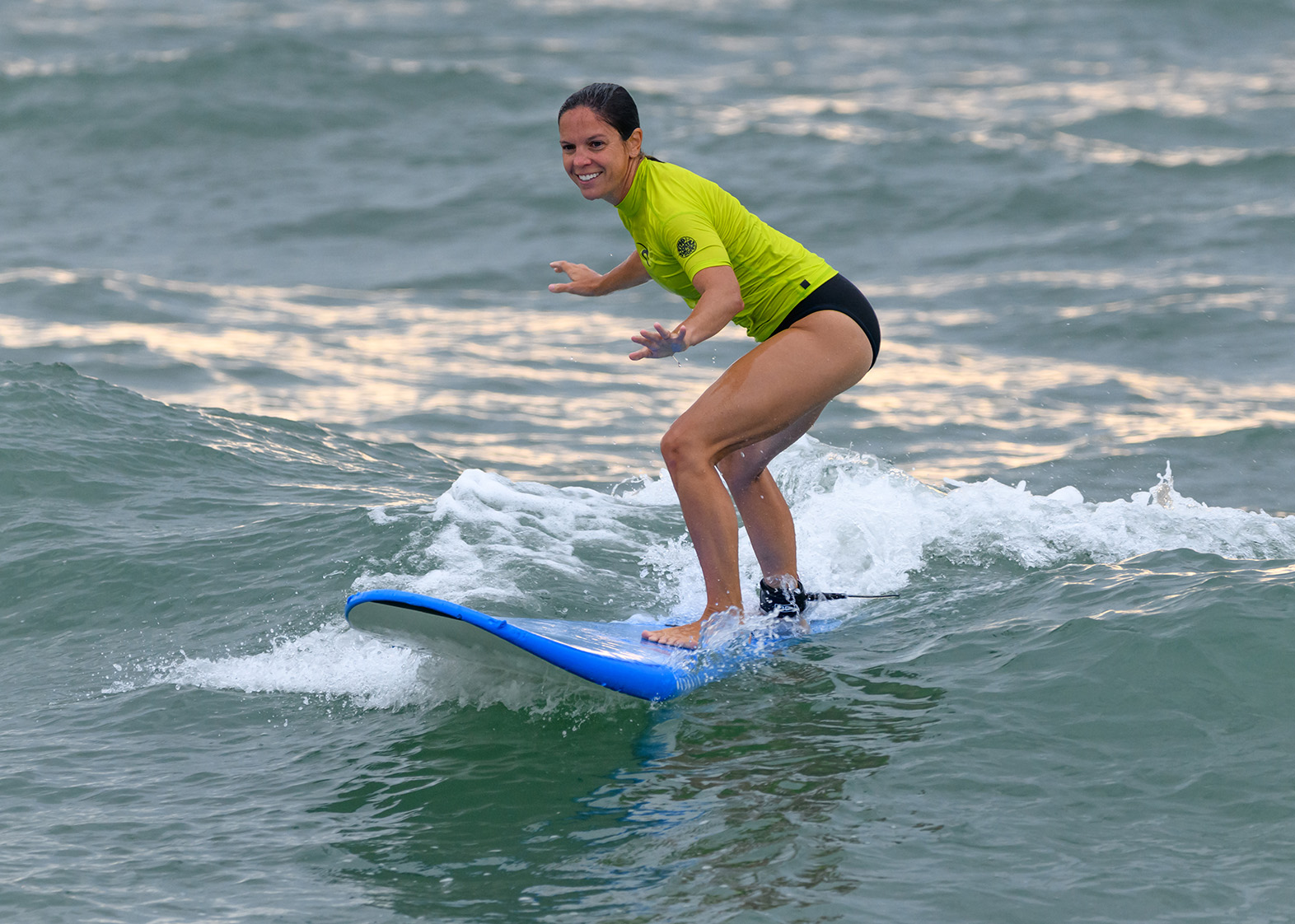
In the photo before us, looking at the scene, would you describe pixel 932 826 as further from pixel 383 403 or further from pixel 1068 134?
pixel 1068 134

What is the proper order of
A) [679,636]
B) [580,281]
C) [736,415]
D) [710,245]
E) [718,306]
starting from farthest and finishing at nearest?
[580,281] → [679,636] → [736,415] → [710,245] → [718,306]

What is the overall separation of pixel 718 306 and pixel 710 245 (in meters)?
0.30

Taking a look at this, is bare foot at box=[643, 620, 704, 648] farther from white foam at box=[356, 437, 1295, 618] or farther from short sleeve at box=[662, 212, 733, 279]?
short sleeve at box=[662, 212, 733, 279]

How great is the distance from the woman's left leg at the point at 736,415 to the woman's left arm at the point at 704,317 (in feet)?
1.13

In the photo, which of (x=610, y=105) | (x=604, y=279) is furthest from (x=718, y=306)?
(x=604, y=279)

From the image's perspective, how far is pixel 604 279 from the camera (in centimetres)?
604

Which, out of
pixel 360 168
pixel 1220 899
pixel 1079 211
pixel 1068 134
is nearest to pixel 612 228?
pixel 360 168

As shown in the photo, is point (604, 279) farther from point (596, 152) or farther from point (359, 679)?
point (359, 679)

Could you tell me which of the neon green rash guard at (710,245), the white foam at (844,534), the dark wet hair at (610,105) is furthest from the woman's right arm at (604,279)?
the white foam at (844,534)

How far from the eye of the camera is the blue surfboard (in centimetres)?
500

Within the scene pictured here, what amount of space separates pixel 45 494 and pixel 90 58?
18888 mm

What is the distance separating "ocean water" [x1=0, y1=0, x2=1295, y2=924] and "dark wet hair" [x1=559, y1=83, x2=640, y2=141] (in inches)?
89.0

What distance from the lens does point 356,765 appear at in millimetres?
5133

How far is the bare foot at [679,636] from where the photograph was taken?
5.64 metres
